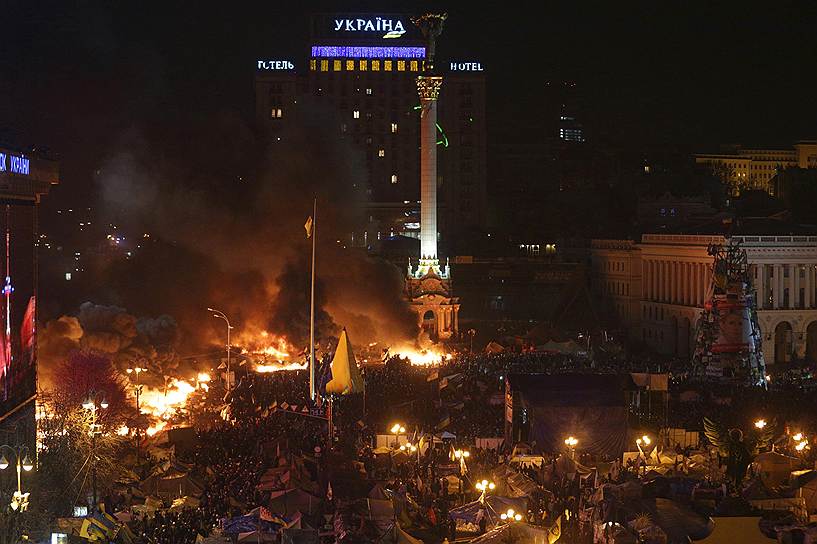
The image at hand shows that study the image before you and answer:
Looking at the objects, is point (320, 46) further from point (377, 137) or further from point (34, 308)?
point (34, 308)

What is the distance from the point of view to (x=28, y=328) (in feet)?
102

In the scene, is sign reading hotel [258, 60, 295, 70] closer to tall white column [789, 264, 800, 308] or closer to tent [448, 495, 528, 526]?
tall white column [789, 264, 800, 308]

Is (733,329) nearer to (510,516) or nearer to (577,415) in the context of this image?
(577,415)

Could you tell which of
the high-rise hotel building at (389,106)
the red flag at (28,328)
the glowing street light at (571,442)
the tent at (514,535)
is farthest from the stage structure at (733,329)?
the high-rise hotel building at (389,106)

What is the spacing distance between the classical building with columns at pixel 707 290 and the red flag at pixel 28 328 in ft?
130

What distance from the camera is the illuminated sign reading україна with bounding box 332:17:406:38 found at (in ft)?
332

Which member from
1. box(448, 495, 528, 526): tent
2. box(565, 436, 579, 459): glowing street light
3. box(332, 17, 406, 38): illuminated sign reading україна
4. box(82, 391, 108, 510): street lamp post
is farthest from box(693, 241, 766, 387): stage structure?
box(332, 17, 406, 38): illuminated sign reading україна

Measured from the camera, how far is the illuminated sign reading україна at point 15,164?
27.9 meters

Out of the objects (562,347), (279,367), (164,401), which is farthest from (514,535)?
(562,347)

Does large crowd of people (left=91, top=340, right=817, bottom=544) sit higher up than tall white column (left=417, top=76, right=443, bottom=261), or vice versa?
tall white column (left=417, top=76, right=443, bottom=261)

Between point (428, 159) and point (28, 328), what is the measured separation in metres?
40.4

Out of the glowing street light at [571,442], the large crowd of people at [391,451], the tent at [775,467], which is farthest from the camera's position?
the glowing street light at [571,442]

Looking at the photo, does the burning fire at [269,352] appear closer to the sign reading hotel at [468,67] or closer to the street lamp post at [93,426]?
the street lamp post at [93,426]

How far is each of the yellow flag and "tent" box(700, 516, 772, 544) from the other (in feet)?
52.6
